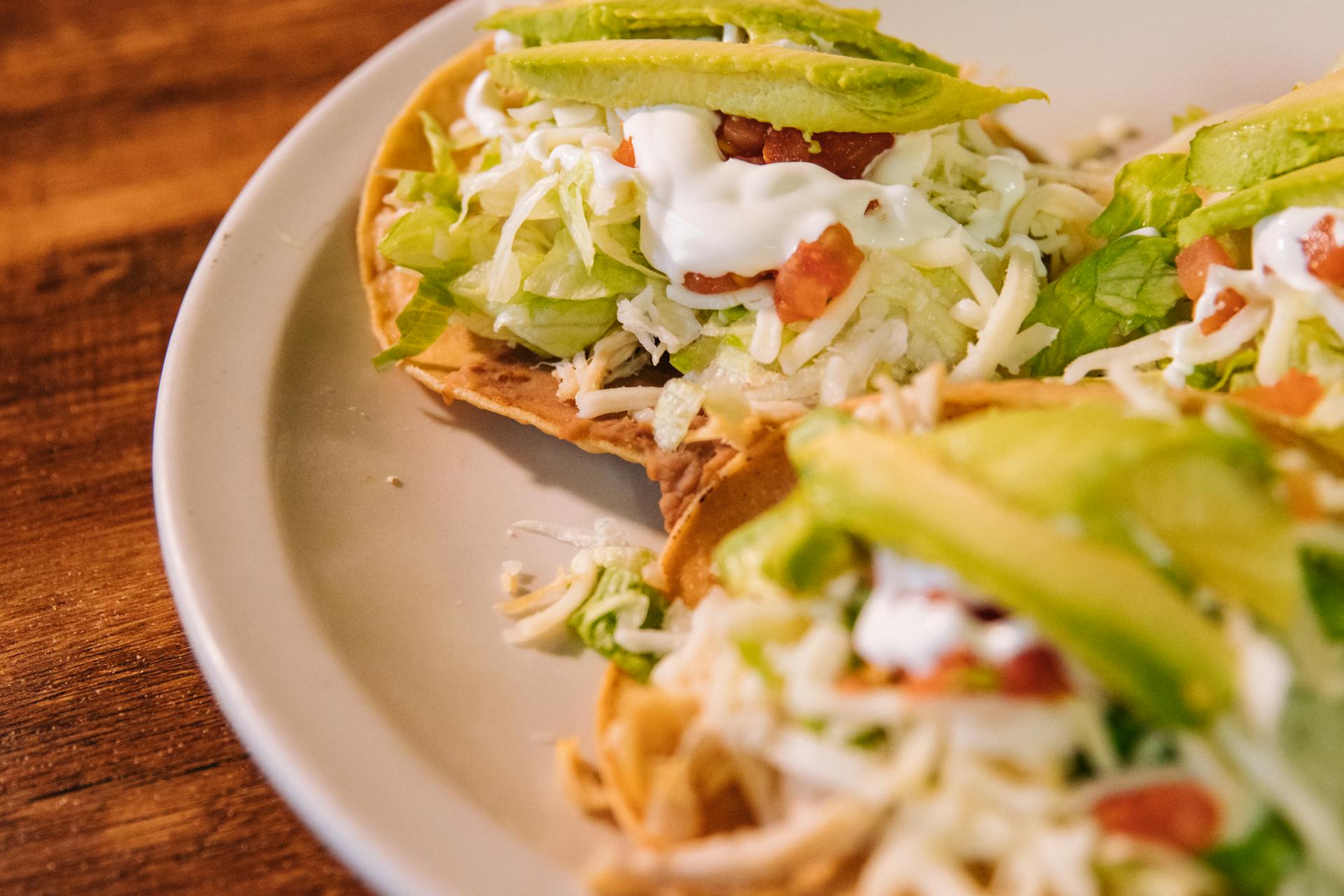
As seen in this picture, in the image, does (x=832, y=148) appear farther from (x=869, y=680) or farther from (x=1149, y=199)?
(x=869, y=680)

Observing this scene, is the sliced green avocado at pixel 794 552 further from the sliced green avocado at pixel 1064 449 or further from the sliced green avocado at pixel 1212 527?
the sliced green avocado at pixel 1212 527

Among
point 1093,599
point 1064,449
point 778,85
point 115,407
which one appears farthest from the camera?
point 115,407

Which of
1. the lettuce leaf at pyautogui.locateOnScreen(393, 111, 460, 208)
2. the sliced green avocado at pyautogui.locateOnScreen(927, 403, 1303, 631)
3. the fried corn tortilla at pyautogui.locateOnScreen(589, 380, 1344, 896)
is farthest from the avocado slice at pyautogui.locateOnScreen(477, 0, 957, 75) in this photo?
the sliced green avocado at pyautogui.locateOnScreen(927, 403, 1303, 631)

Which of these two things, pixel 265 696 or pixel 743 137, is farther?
pixel 743 137

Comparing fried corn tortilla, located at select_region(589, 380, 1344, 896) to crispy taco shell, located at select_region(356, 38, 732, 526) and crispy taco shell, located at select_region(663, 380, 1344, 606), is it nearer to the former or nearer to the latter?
crispy taco shell, located at select_region(663, 380, 1344, 606)

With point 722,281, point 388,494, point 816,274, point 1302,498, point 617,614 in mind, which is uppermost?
point 1302,498

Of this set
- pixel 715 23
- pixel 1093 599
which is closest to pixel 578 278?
pixel 715 23

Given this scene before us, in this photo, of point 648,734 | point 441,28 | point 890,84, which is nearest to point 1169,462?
point 648,734
